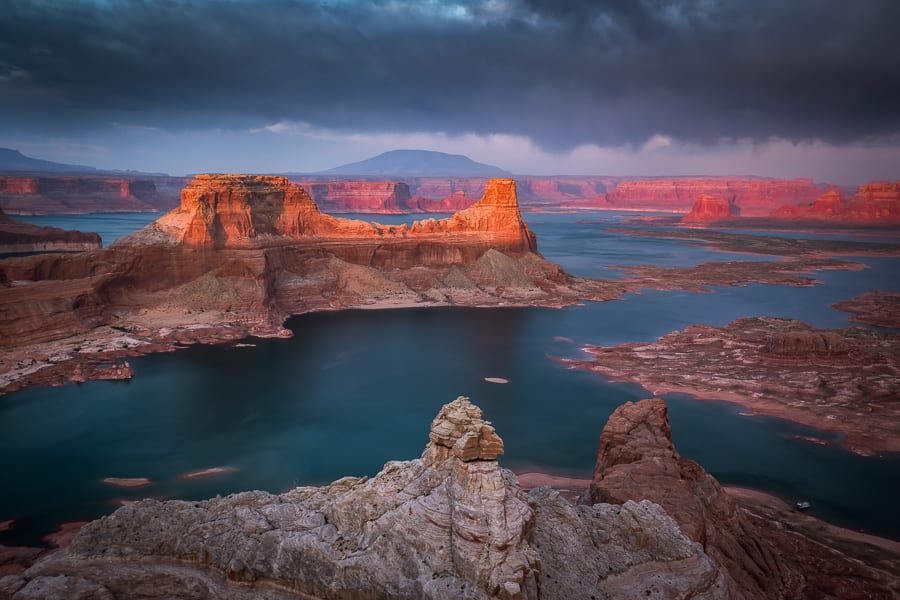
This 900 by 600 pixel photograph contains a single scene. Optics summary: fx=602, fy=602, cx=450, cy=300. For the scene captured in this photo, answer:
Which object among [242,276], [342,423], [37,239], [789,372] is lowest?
[342,423]

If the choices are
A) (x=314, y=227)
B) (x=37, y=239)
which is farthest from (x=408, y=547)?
(x=37, y=239)

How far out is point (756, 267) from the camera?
103m

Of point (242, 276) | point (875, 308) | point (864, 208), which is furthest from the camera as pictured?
point (864, 208)

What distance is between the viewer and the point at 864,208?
175 m

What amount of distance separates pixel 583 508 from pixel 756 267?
9984cm

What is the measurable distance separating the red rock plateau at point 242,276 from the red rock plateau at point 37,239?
3963 cm

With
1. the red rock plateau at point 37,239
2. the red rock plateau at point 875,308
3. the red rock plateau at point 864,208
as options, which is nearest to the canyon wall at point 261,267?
the red rock plateau at point 875,308

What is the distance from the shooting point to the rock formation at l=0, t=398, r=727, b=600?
12930 mm

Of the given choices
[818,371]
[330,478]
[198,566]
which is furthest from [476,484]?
[818,371]

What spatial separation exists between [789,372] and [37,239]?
96.3m

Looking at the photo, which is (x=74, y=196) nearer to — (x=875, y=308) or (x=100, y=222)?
(x=100, y=222)

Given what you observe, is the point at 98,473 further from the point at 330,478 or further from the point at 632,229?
the point at 632,229

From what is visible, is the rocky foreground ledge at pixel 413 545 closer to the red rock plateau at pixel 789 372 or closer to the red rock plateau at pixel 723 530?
the red rock plateau at pixel 723 530

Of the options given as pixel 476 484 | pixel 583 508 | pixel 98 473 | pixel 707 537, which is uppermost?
pixel 476 484
